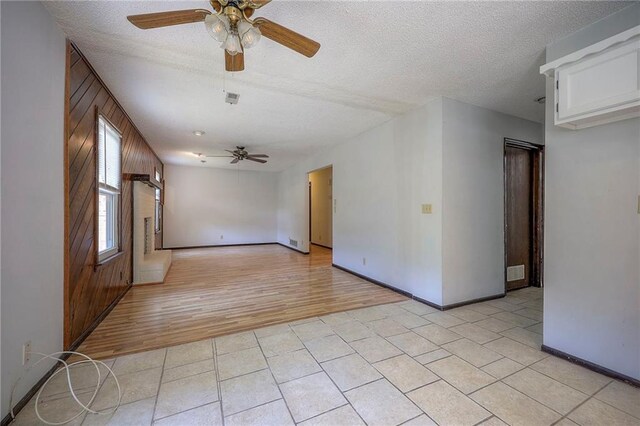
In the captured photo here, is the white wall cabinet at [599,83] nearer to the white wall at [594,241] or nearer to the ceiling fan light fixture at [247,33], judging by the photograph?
the white wall at [594,241]

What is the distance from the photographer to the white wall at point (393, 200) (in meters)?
3.30

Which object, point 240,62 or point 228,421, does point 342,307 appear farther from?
point 240,62

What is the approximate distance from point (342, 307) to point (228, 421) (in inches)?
76.3

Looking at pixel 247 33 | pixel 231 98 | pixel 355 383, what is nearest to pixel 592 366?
pixel 355 383

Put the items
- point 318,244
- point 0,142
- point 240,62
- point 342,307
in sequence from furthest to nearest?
point 318,244, point 342,307, point 240,62, point 0,142

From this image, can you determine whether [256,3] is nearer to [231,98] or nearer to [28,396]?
[231,98]

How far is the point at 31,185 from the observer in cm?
165

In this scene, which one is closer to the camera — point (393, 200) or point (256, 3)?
point (256, 3)

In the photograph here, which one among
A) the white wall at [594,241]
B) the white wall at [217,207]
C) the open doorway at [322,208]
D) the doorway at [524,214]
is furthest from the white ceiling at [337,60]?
the open doorway at [322,208]

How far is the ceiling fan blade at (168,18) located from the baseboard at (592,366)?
354 cm

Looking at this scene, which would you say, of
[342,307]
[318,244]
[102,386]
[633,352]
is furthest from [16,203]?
[318,244]

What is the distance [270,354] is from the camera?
216 centimetres

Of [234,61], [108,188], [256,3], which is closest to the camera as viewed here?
[256,3]

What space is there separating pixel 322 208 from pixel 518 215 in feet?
18.7
